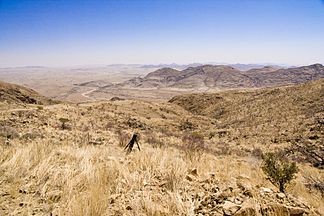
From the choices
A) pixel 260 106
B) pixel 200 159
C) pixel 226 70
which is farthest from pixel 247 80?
pixel 200 159

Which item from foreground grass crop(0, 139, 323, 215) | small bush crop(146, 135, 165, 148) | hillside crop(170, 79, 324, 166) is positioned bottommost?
hillside crop(170, 79, 324, 166)

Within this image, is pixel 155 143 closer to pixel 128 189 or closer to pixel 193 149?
pixel 193 149

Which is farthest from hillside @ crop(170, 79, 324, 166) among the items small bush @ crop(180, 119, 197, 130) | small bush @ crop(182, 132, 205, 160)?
small bush @ crop(182, 132, 205, 160)

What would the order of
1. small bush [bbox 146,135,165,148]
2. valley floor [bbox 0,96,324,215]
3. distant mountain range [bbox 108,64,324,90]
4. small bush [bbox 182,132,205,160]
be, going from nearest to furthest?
valley floor [bbox 0,96,324,215] < small bush [bbox 182,132,205,160] < small bush [bbox 146,135,165,148] < distant mountain range [bbox 108,64,324,90]

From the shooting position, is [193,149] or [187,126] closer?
[193,149]

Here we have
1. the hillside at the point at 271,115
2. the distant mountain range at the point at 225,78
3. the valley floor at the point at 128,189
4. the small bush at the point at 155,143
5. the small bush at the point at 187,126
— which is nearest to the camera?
the valley floor at the point at 128,189

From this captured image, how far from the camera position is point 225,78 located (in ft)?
510

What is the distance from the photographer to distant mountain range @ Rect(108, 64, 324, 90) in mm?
144450

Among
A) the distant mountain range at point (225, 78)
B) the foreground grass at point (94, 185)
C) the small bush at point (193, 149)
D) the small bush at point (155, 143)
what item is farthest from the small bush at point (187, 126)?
the distant mountain range at point (225, 78)

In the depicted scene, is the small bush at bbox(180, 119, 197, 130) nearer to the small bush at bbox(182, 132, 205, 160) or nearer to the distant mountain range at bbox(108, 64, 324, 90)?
the small bush at bbox(182, 132, 205, 160)

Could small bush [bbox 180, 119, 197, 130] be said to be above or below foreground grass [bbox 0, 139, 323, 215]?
below

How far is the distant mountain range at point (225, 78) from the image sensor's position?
14445cm

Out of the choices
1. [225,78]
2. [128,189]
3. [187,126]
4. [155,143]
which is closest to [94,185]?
[128,189]

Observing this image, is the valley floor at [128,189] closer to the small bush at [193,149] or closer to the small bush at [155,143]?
the small bush at [193,149]
